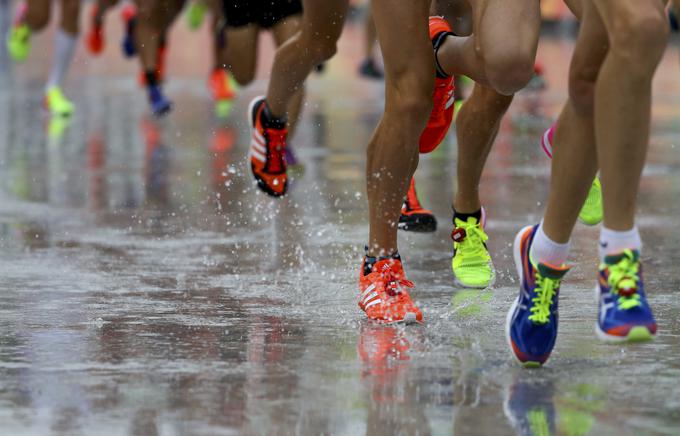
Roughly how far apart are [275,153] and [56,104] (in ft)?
20.4

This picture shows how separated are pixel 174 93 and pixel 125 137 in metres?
3.77

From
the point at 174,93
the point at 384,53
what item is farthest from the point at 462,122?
the point at 174,93

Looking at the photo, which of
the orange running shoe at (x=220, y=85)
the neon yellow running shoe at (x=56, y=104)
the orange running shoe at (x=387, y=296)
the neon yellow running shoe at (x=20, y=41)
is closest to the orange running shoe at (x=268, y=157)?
the orange running shoe at (x=387, y=296)

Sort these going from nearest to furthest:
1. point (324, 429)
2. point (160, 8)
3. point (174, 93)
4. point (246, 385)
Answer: point (324, 429) < point (246, 385) < point (160, 8) < point (174, 93)

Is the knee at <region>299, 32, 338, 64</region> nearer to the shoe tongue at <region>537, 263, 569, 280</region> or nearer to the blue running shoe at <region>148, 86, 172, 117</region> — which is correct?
the shoe tongue at <region>537, 263, 569, 280</region>

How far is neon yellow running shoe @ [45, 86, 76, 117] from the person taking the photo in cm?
1274

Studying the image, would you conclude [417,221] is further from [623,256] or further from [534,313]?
Answer: [623,256]

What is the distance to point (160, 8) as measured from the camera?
39.4 ft

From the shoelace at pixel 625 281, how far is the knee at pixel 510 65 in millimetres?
891

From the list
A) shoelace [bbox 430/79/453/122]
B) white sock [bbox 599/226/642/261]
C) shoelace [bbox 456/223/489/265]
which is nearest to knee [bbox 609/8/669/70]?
white sock [bbox 599/226/642/261]

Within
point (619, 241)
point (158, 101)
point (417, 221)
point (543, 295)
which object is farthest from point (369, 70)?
point (619, 241)

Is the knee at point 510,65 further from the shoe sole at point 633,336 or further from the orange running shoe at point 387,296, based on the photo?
the shoe sole at point 633,336

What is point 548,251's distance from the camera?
4.53 m

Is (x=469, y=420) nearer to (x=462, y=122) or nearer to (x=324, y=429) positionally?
(x=324, y=429)
